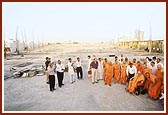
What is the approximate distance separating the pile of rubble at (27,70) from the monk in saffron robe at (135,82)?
1.50 metres

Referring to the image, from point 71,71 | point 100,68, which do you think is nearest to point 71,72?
point 71,71

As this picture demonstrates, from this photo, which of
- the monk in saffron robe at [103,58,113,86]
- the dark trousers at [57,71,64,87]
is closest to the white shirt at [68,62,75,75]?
the dark trousers at [57,71,64,87]

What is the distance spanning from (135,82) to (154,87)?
12.5 inches

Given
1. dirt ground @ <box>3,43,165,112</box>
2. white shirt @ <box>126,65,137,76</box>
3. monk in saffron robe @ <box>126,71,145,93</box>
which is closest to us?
dirt ground @ <box>3,43,165,112</box>

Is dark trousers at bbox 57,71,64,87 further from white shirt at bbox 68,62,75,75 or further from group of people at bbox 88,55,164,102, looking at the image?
group of people at bbox 88,55,164,102

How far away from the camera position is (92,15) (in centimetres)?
445

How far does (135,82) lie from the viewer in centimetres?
433

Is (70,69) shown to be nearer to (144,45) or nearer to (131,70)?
(131,70)

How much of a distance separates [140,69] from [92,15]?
124 cm

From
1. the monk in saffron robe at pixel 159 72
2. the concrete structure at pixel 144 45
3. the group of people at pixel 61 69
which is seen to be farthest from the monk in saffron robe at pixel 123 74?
the group of people at pixel 61 69

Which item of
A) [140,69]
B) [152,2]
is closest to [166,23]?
[152,2]

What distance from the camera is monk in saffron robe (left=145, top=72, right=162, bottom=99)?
4.19m

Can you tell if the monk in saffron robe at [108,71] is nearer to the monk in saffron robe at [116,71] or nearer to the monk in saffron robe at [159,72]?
the monk in saffron robe at [116,71]

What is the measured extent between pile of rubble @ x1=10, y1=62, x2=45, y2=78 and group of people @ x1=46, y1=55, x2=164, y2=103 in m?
0.15
